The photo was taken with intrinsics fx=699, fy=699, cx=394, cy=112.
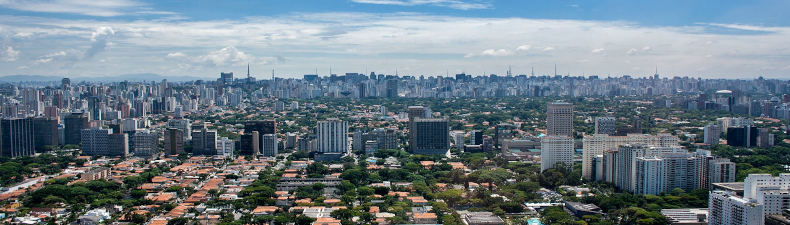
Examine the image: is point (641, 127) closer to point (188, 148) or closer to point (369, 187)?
point (369, 187)

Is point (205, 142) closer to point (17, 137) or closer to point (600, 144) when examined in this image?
point (17, 137)

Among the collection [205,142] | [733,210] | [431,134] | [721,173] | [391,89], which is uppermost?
[391,89]

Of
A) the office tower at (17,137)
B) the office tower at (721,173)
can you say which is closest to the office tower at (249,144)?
the office tower at (17,137)

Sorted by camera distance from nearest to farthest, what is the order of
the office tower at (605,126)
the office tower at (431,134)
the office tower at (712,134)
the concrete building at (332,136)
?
the concrete building at (332,136), the office tower at (431,134), the office tower at (605,126), the office tower at (712,134)

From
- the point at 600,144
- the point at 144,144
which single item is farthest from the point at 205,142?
the point at 600,144

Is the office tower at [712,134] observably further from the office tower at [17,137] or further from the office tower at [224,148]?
the office tower at [17,137]

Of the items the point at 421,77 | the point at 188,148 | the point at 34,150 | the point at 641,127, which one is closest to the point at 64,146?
the point at 34,150
